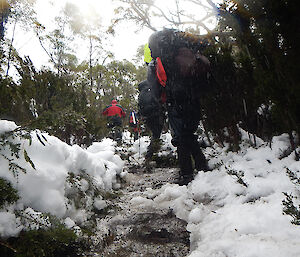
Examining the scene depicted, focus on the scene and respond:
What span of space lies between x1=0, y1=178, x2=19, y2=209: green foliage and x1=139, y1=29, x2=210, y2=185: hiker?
75.3 inches

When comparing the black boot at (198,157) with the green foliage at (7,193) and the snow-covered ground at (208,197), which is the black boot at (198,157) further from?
the green foliage at (7,193)

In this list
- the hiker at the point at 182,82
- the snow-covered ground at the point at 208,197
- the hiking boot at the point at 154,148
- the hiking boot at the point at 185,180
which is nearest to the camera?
the snow-covered ground at the point at 208,197

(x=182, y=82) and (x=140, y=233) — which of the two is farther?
(x=182, y=82)

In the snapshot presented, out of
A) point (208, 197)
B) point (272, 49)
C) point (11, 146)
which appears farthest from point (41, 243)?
point (272, 49)

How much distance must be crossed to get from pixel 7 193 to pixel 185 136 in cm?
204

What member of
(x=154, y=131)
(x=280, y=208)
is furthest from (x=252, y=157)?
(x=154, y=131)

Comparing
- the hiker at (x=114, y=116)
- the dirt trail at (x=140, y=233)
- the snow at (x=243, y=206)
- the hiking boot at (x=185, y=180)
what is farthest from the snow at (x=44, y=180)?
the hiker at (x=114, y=116)

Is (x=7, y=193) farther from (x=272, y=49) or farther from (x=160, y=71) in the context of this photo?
(x=160, y=71)

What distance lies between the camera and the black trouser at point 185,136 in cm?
269

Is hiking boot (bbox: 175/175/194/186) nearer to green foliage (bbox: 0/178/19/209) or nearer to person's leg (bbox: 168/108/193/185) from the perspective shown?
person's leg (bbox: 168/108/193/185)

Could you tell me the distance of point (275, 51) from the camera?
1.34 metres

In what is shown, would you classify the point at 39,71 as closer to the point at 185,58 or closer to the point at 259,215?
the point at 185,58

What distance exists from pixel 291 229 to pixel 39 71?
3.88 metres

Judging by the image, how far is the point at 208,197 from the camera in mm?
2018
